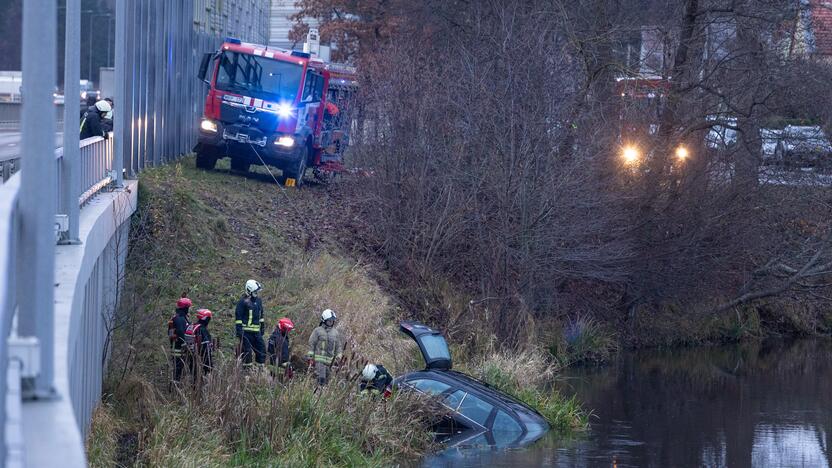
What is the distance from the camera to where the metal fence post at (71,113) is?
10.4 m

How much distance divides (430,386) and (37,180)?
1086 cm

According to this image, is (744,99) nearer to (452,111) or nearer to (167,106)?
(452,111)

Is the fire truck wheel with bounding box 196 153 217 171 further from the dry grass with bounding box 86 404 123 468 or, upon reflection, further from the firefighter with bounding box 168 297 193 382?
the dry grass with bounding box 86 404 123 468

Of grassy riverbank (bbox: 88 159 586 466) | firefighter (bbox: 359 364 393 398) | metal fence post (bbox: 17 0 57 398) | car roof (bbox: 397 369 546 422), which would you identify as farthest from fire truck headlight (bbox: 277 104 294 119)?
metal fence post (bbox: 17 0 57 398)

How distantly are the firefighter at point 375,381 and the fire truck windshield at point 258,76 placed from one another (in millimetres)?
12049

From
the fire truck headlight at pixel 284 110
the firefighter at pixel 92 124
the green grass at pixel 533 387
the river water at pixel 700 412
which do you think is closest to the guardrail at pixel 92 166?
the firefighter at pixel 92 124

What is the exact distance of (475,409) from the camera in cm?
1580

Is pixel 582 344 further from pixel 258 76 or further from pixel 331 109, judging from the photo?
pixel 258 76

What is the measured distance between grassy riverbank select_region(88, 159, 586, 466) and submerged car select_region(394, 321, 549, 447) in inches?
22.2

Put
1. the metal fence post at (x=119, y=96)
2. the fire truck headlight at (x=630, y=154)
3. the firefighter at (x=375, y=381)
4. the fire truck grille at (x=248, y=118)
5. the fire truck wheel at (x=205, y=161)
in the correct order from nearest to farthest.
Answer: the firefighter at (x=375, y=381)
the metal fence post at (x=119, y=96)
the fire truck grille at (x=248, y=118)
the fire truck wheel at (x=205, y=161)
the fire truck headlight at (x=630, y=154)

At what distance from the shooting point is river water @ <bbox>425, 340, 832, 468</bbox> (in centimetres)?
1705

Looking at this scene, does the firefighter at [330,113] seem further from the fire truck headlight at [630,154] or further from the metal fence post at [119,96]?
the metal fence post at [119,96]

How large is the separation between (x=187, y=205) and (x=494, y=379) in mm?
6917

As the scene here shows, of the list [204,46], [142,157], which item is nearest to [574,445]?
[142,157]
